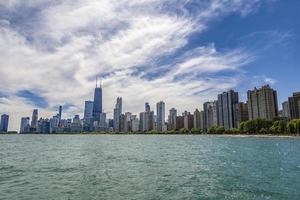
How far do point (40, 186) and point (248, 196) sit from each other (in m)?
18.9

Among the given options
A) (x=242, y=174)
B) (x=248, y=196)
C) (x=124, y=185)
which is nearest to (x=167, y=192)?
(x=124, y=185)

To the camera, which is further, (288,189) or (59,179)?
(59,179)

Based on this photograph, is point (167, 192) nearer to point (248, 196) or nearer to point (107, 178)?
point (248, 196)

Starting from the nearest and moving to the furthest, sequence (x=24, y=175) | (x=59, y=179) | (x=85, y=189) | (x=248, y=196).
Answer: (x=248, y=196) → (x=85, y=189) → (x=59, y=179) → (x=24, y=175)

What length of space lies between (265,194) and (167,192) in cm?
828

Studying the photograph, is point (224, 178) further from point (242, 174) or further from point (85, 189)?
point (85, 189)

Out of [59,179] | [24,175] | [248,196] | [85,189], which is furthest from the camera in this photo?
[24,175]

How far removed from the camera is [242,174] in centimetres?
Result: 3519

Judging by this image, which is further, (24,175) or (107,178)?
(24,175)

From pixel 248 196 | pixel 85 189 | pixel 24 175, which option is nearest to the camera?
pixel 248 196

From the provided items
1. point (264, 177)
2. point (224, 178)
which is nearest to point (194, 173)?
point (224, 178)

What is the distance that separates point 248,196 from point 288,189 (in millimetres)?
5392

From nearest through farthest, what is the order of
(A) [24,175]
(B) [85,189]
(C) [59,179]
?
(B) [85,189] → (C) [59,179] → (A) [24,175]

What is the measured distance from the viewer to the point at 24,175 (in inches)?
1363
